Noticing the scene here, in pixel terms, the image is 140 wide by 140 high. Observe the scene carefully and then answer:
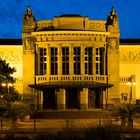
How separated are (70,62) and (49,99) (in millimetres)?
4719

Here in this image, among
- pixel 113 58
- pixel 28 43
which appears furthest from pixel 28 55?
pixel 113 58

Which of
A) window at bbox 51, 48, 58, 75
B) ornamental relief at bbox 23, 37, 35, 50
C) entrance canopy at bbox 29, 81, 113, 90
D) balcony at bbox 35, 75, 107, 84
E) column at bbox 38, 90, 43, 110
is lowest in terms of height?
column at bbox 38, 90, 43, 110

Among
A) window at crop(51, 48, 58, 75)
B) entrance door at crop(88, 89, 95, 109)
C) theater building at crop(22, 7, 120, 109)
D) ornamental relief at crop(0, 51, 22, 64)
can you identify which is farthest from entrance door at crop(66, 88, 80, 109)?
ornamental relief at crop(0, 51, 22, 64)

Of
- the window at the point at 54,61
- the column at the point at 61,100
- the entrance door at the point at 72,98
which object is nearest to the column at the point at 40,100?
the column at the point at 61,100

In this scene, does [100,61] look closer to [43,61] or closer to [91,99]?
[91,99]

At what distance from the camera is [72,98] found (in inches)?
2405

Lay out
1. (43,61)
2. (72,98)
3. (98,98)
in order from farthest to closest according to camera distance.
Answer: (43,61) < (98,98) < (72,98)

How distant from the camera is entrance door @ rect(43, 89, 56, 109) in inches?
2409

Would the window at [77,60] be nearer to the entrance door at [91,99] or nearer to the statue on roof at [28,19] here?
the entrance door at [91,99]

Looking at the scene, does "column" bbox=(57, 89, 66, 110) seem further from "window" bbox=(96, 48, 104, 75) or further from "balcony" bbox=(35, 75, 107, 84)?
"window" bbox=(96, 48, 104, 75)

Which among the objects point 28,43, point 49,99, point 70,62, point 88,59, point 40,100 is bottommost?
point 40,100

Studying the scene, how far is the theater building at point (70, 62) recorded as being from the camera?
199ft

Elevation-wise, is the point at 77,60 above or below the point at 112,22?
below

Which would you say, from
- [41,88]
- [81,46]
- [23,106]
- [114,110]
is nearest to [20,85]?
[41,88]
